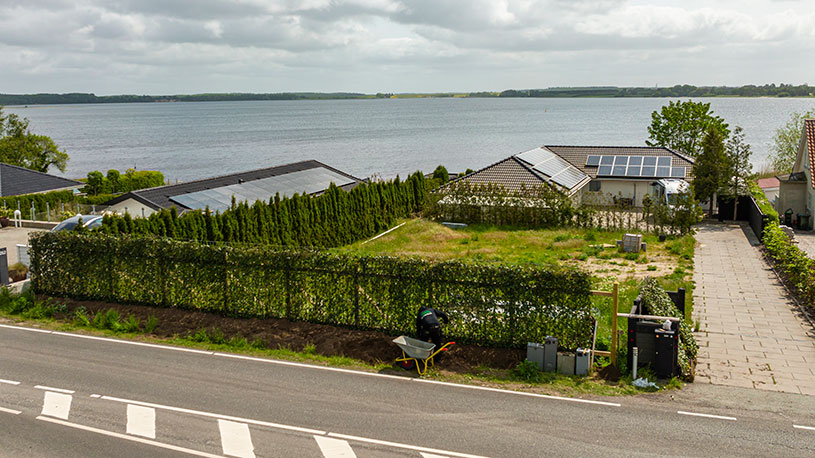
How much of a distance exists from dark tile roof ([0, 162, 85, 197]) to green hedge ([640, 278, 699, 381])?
140 feet

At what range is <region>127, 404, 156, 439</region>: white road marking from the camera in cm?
1034

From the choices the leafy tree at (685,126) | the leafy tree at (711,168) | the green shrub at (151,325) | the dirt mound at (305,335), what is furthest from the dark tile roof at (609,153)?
the green shrub at (151,325)

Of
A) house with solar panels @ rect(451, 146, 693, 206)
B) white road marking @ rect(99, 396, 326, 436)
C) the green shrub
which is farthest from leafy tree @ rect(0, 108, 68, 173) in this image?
white road marking @ rect(99, 396, 326, 436)

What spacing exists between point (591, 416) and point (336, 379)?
4850mm

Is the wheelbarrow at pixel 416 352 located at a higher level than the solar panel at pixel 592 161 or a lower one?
lower

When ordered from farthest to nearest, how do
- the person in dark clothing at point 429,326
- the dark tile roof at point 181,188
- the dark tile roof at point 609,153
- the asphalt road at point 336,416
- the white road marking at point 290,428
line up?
the dark tile roof at point 609,153 → the dark tile roof at point 181,188 → the person in dark clothing at point 429,326 → the asphalt road at point 336,416 → the white road marking at point 290,428

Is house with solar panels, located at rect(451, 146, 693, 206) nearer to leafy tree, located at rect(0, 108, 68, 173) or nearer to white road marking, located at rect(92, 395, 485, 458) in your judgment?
white road marking, located at rect(92, 395, 485, 458)

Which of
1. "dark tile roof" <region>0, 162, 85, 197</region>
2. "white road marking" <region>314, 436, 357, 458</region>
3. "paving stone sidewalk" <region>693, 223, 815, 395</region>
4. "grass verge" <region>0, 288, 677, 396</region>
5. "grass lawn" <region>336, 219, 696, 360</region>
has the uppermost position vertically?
Answer: "dark tile roof" <region>0, 162, 85, 197</region>

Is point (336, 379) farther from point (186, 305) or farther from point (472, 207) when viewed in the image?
point (472, 207)

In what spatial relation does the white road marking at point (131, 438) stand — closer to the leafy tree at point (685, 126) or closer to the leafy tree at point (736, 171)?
the leafy tree at point (736, 171)

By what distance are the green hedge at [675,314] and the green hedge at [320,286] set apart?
182 centimetres

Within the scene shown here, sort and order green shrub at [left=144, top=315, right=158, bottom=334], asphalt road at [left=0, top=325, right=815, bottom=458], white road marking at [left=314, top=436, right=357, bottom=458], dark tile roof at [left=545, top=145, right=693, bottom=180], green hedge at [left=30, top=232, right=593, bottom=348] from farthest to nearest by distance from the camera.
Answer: dark tile roof at [left=545, top=145, right=693, bottom=180], green shrub at [left=144, top=315, right=158, bottom=334], green hedge at [left=30, top=232, right=593, bottom=348], asphalt road at [left=0, top=325, right=815, bottom=458], white road marking at [left=314, top=436, right=357, bottom=458]

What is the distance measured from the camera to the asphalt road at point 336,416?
9859 millimetres

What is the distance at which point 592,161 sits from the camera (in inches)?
1996
